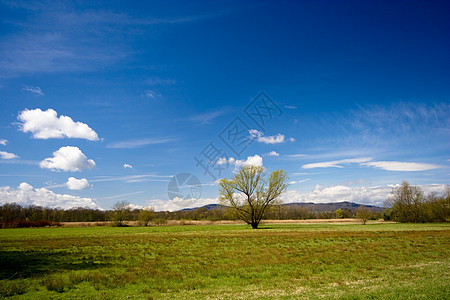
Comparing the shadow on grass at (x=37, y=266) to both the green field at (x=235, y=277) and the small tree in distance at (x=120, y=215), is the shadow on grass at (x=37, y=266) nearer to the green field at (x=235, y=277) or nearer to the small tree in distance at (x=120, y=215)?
the green field at (x=235, y=277)

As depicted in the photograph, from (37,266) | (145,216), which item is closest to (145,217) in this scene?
(145,216)

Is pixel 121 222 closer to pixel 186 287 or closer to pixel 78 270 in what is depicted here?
pixel 78 270

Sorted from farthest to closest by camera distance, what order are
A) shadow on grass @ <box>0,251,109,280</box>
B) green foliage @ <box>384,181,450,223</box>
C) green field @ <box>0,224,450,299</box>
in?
green foliage @ <box>384,181,450,223</box>, shadow on grass @ <box>0,251,109,280</box>, green field @ <box>0,224,450,299</box>

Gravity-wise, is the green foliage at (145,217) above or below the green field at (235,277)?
below

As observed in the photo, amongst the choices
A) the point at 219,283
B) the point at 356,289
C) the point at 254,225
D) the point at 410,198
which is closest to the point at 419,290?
the point at 356,289

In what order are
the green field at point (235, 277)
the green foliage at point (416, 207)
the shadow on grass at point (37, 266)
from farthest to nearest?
the green foliage at point (416, 207) → the shadow on grass at point (37, 266) → the green field at point (235, 277)

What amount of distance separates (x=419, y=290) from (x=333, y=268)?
502 cm

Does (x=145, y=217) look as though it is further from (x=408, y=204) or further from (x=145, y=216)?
(x=408, y=204)

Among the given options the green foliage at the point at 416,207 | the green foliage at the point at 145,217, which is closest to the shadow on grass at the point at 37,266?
the green foliage at the point at 145,217

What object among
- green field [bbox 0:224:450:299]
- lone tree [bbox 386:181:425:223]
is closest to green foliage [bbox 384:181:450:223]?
lone tree [bbox 386:181:425:223]

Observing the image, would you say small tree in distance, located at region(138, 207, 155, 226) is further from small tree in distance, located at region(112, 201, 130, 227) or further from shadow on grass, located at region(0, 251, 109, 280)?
shadow on grass, located at region(0, 251, 109, 280)

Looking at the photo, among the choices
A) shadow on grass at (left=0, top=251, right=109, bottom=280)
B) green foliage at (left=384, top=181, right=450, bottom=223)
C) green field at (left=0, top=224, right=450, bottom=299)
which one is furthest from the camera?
green foliage at (left=384, top=181, right=450, bottom=223)

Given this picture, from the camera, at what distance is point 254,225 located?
6144cm

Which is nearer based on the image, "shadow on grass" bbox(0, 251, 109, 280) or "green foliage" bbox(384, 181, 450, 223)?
"shadow on grass" bbox(0, 251, 109, 280)
